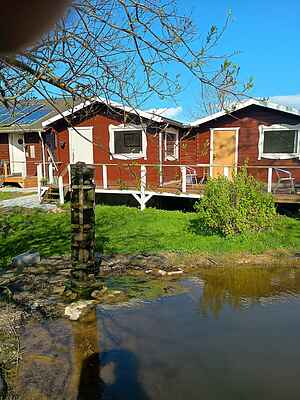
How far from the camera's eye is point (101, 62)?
11.1ft

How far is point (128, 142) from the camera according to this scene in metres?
15.3

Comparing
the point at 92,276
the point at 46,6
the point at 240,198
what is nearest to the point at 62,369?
the point at 92,276

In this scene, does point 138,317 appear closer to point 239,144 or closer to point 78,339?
point 78,339

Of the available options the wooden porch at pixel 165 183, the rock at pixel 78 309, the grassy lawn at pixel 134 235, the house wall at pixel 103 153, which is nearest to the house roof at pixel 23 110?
the rock at pixel 78 309

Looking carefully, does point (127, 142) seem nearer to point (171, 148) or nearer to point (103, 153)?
point (103, 153)

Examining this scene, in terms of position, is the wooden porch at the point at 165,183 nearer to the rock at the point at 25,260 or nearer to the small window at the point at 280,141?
the small window at the point at 280,141

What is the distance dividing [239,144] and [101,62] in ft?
40.1

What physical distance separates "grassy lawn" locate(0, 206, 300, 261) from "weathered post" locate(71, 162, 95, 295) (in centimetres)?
281

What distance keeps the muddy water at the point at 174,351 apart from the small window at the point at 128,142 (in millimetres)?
9506

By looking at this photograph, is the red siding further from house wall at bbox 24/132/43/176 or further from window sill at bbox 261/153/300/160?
window sill at bbox 261/153/300/160

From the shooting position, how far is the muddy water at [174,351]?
3.97 metres

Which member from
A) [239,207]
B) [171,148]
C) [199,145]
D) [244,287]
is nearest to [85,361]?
[171,148]

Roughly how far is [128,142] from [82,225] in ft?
31.5

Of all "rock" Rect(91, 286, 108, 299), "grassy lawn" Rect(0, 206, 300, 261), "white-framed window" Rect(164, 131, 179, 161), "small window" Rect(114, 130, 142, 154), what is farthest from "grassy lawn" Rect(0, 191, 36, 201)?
"white-framed window" Rect(164, 131, 179, 161)
